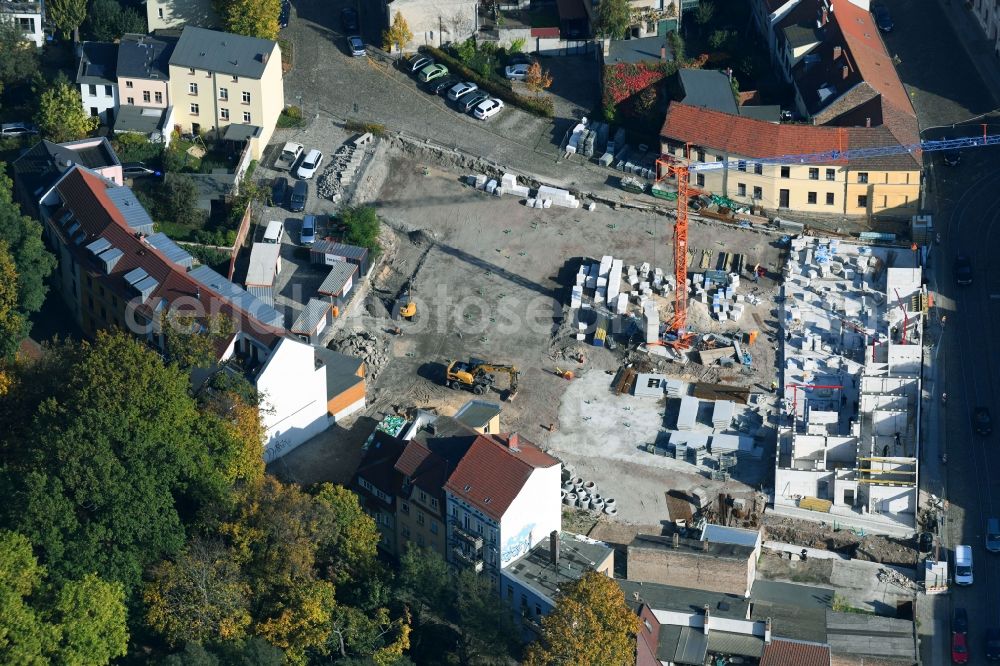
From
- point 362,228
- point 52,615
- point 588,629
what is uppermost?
point 362,228

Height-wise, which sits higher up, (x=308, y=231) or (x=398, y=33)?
(x=398, y=33)

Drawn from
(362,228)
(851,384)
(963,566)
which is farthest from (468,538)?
(362,228)

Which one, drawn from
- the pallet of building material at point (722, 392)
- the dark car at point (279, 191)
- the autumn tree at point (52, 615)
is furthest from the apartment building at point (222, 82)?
the autumn tree at point (52, 615)

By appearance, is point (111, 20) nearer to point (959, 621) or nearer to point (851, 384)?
point (851, 384)

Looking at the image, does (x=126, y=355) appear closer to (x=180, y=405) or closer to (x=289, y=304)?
(x=180, y=405)

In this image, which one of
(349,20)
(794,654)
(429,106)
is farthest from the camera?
(349,20)

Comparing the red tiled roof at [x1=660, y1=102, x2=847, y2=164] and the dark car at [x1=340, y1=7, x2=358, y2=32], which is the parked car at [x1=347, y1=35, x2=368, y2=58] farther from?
the red tiled roof at [x1=660, y1=102, x2=847, y2=164]
